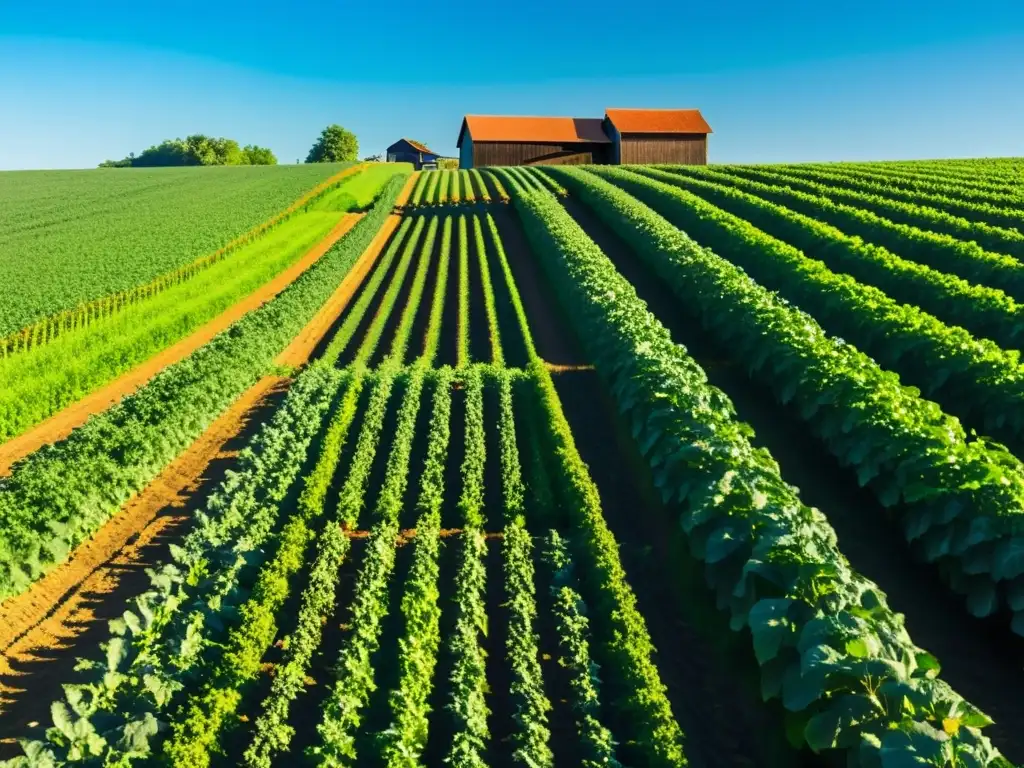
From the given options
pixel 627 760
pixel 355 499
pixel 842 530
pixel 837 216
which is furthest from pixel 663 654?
pixel 837 216

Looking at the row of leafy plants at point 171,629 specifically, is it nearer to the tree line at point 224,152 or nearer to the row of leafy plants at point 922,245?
the row of leafy plants at point 922,245

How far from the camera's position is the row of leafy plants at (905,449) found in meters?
8.99

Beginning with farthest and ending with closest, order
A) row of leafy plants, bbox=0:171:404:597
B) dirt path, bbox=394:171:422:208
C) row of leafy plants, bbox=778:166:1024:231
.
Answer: dirt path, bbox=394:171:422:208
row of leafy plants, bbox=778:166:1024:231
row of leafy plants, bbox=0:171:404:597

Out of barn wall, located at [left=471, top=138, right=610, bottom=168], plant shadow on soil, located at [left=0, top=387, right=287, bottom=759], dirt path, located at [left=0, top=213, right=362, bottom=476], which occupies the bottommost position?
plant shadow on soil, located at [left=0, top=387, right=287, bottom=759]

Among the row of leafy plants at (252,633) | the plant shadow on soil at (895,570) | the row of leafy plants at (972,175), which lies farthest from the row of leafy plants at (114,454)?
the row of leafy plants at (972,175)

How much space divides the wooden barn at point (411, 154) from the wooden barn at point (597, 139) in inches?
1252

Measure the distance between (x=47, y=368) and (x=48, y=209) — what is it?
43.7 meters

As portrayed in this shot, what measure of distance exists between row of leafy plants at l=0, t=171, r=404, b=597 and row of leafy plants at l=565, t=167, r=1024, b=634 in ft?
43.3

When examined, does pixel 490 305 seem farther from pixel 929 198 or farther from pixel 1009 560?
pixel 929 198

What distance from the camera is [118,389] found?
19.1m

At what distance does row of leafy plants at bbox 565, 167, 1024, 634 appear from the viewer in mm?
8992

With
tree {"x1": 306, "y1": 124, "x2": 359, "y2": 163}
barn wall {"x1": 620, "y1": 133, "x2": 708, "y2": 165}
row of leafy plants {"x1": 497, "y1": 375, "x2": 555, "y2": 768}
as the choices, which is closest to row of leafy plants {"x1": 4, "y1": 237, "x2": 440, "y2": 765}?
row of leafy plants {"x1": 497, "y1": 375, "x2": 555, "y2": 768}

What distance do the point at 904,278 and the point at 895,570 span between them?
522 inches

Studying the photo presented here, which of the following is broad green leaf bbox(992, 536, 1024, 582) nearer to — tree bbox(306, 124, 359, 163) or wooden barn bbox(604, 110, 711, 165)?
wooden barn bbox(604, 110, 711, 165)
